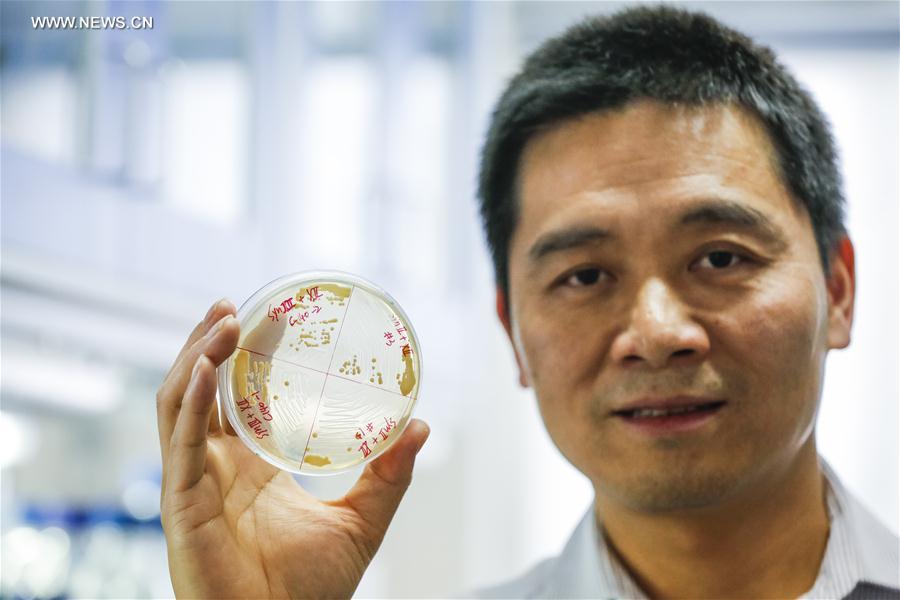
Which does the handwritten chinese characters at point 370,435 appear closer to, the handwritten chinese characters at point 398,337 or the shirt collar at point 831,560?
the handwritten chinese characters at point 398,337

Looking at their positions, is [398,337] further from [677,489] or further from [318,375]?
[677,489]

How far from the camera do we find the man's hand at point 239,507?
1.08m

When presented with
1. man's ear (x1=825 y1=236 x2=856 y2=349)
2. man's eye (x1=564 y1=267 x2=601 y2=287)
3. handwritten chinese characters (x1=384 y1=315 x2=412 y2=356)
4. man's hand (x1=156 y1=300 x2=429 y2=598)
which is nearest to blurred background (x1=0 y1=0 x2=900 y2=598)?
man's hand (x1=156 y1=300 x2=429 y2=598)

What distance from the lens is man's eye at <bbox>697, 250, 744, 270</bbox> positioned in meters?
1.26

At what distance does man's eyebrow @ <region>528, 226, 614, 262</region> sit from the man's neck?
37cm

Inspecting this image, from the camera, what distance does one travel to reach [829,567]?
1.33m

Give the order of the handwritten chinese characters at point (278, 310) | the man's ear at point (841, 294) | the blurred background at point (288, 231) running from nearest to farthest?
1. the handwritten chinese characters at point (278, 310)
2. the man's ear at point (841, 294)
3. the blurred background at point (288, 231)

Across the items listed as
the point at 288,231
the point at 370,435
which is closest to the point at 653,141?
the point at 370,435

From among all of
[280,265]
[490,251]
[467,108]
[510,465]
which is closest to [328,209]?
[280,265]

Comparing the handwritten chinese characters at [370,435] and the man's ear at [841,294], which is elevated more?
the man's ear at [841,294]

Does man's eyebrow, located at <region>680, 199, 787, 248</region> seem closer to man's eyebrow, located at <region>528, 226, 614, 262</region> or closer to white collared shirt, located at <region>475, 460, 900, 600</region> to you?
man's eyebrow, located at <region>528, 226, 614, 262</region>

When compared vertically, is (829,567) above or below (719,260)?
below

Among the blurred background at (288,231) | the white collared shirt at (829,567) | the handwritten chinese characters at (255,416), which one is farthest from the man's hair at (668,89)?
the blurred background at (288,231)

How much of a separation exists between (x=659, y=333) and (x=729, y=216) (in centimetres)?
19
